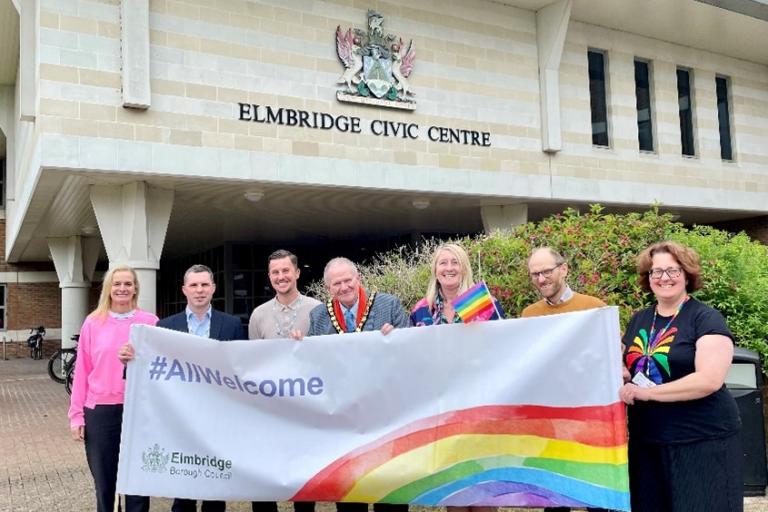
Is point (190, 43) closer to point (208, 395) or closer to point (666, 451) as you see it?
point (208, 395)

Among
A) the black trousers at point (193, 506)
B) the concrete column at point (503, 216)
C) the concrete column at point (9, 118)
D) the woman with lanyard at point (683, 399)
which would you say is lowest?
the black trousers at point (193, 506)

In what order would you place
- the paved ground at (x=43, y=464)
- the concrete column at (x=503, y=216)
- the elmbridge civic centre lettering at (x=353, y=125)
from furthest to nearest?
1. the concrete column at (x=503, y=216)
2. the elmbridge civic centre lettering at (x=353, y=125)
3. the paved ground at (x=43, y=464)

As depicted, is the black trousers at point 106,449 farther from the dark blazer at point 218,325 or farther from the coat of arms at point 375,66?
the coat of arms at point 375,66

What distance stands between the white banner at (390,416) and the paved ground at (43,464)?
1.98 meters

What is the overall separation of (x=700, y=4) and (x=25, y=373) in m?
22.1

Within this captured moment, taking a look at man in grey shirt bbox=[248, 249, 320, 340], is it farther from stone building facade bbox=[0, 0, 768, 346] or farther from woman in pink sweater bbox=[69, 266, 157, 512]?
stone building facade bbox=[0, 0, 768, 346]

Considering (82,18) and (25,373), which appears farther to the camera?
(25,373)

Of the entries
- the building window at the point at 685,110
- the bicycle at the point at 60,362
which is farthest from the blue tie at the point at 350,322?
the building window at the point at 685,110

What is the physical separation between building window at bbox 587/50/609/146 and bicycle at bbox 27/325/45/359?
22882 millimetres

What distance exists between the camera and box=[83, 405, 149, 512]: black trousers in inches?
163

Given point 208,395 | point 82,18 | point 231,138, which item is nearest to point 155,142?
point 231,138

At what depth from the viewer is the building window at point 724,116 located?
2030cm

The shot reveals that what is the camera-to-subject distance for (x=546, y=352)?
12.0ft

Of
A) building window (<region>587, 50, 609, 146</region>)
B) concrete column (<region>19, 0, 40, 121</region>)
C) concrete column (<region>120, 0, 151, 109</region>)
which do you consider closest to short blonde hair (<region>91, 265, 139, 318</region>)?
concrete column (<region>120, 0, 151, 109</region>)
